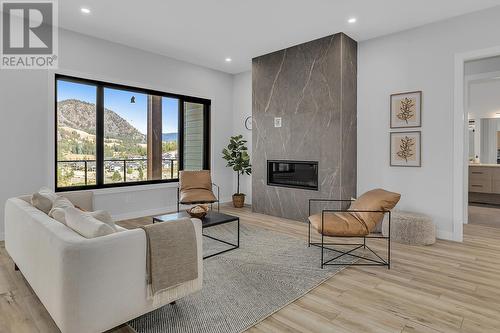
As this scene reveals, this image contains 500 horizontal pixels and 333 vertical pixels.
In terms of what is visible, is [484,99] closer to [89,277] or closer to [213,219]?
[213,219]

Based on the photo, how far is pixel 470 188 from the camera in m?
6.46

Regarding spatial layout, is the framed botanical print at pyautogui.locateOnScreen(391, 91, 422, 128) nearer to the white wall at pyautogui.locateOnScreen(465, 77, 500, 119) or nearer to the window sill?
the white wall at pyautogui.locateOnScreen(465, 77, 500, 119)

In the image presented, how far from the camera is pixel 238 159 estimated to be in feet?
19.9

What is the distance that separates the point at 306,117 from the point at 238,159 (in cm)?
187

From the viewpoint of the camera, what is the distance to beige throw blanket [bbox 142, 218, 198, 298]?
183cm

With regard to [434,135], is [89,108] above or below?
above

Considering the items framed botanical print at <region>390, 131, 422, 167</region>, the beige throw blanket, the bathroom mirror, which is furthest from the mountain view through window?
the bathroom mirror

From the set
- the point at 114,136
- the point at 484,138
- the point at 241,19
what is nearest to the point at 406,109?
the point at 241,19

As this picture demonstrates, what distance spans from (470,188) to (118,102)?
7484 millimetres

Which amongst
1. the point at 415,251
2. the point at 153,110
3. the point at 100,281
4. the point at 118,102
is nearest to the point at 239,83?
the point at 153,110

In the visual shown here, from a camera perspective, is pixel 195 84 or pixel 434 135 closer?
pixel 434 135

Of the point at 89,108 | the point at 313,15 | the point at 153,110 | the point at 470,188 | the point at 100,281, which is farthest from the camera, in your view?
the point at 470,188

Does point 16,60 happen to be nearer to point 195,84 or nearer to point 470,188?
point 195,84

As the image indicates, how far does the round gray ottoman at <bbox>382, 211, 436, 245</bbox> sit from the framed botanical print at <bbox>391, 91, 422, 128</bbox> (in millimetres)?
1294
